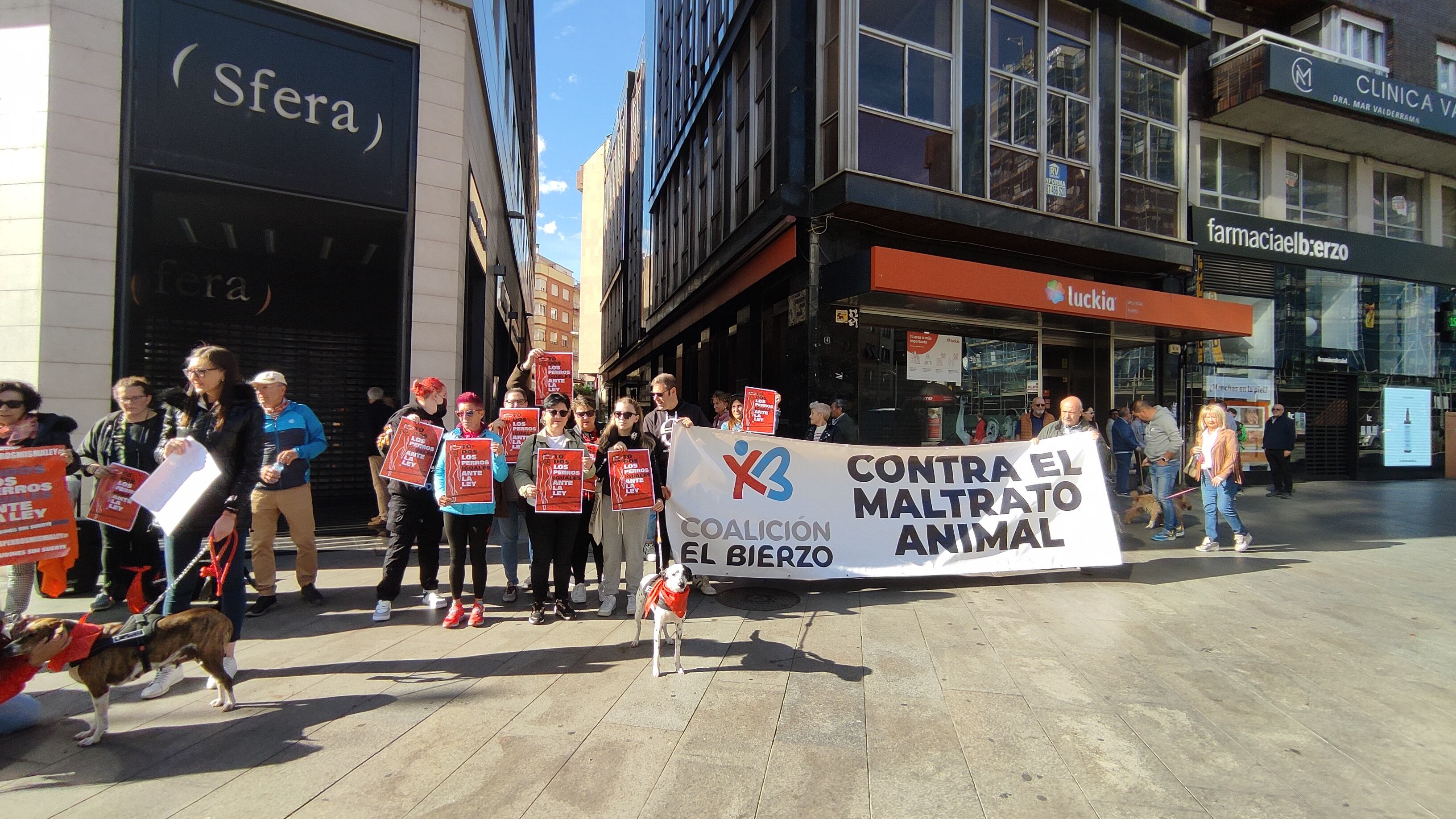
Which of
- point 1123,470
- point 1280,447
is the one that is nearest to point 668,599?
point 1123,470

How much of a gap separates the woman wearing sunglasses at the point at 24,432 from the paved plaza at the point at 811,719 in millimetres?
705

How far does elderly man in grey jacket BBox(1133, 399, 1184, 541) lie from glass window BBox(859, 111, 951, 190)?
522 centimetres

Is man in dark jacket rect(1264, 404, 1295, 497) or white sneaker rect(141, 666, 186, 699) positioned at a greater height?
man in dark jacket rect(1264, 404, 1295, 497)

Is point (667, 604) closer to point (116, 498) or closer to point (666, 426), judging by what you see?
point (666, 426)

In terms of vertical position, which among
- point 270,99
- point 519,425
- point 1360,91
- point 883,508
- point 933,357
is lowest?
point 883,508

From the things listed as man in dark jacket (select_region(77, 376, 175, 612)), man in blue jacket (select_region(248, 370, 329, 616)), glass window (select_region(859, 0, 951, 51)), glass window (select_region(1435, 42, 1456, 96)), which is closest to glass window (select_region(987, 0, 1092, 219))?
glass window (select_region(859, 0, 951, 51))

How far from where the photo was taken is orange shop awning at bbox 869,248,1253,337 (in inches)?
373

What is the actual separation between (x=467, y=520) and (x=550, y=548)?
0.72 metres

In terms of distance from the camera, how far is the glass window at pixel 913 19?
35.6 feet

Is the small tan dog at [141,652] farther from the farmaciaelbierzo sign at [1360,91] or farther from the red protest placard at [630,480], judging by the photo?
the farmaciaelbierzo sign at [1360,91]

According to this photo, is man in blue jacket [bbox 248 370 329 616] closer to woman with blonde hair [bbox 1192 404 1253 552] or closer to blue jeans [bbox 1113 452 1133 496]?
woman with blonde hair [bbox 1192 404 1253 552]

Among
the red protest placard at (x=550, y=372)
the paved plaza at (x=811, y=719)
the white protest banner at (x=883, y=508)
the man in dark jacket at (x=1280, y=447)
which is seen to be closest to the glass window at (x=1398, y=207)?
the man in dark jacket at (x=1280, y=447)

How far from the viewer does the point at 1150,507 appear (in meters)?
8.69

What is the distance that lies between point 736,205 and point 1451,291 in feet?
65.6
